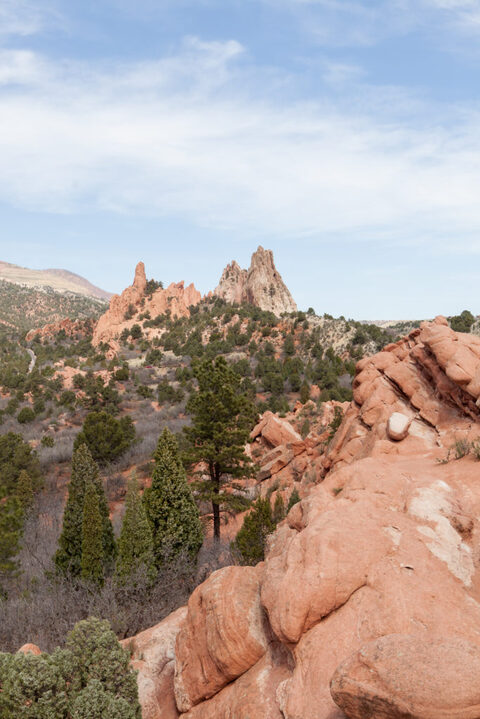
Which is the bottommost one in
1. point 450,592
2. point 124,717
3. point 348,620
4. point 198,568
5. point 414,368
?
point 198,568

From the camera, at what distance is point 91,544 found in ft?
51.7

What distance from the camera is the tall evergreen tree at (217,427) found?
19.9 metres

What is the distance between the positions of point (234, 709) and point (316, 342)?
5063 cm

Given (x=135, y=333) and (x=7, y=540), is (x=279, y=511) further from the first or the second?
(x=135, y=333)

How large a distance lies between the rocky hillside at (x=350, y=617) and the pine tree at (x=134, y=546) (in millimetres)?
3422

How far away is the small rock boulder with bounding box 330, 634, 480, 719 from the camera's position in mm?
4352

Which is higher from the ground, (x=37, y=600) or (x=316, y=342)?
(x=316, y=342)

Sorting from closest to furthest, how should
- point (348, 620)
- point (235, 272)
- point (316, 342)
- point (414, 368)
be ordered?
point (348, 620)
point (414, 368)
point (316, 342)
point (235, 272)

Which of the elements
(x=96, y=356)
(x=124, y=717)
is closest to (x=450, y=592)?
(x=124, y=717)

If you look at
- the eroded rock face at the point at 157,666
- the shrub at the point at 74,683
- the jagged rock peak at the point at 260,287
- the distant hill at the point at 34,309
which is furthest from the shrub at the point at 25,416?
the distant hill at the point at 34,309

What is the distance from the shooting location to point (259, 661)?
7.35m

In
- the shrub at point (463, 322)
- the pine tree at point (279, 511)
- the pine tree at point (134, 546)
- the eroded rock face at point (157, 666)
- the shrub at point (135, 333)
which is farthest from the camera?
the shrub at point (135, 333)

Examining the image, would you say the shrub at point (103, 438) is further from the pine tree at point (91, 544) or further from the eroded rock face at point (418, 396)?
the eroded rock face at point (418, 396)

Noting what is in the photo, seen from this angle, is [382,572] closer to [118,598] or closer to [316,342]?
[118,598]
